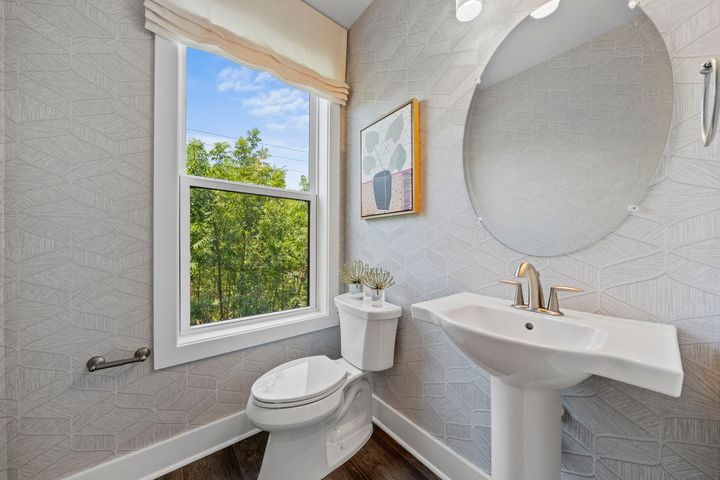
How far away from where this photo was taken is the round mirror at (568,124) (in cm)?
73

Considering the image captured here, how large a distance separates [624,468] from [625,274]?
54cm

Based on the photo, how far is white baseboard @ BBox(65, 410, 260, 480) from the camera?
110cm

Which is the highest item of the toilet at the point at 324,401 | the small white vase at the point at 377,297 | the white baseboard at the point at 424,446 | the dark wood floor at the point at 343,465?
the small white vase at the point at 377,297

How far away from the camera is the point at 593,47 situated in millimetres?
807

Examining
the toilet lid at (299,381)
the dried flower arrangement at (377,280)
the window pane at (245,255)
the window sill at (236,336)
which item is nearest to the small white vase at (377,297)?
the dried flower arrangement at (377,280)

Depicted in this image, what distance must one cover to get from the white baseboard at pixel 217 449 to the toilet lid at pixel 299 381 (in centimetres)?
44

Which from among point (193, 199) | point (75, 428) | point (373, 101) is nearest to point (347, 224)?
point (373, 101)

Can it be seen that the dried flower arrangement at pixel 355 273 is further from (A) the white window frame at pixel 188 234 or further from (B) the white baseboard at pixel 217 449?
(B) the white baseboard at pixel 217 449

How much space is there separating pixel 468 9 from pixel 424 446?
1868 millimetres

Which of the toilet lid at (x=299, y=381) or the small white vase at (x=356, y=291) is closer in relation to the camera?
the toilet lid at (x=299, y=381)

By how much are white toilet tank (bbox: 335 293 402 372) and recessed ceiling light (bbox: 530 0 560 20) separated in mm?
1255

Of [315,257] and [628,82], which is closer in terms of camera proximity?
[628,82]

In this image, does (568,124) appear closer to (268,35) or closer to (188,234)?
(268,35)

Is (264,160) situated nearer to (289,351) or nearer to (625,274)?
(289,351)
